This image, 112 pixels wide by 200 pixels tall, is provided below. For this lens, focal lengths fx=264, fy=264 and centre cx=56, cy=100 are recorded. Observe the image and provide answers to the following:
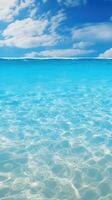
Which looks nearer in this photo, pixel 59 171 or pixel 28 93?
pixel 59 171

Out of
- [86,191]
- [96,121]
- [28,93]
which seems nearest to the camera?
[86,191]

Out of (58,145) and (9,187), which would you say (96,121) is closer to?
(58,145)

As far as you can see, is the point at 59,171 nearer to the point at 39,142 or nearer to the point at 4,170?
the point at 4,170

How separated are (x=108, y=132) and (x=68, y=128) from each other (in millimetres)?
1298

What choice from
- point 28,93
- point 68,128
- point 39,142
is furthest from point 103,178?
point 28,93

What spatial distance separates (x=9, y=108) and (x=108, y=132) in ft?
15.5

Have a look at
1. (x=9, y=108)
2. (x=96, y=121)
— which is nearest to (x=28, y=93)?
(x=9, y=108)

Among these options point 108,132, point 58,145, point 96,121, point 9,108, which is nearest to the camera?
point 58,145

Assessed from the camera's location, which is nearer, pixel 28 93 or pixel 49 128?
pixel 49 128

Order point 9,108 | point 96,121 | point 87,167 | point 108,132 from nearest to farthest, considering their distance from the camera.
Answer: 1. point 87,167
2. point 108,132
3. point 96,121
4. point 9,108

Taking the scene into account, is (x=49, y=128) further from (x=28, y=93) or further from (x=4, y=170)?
(x=28, y=93)

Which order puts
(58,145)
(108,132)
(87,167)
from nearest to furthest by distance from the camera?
(87,167)
(58,145)
(108,132)

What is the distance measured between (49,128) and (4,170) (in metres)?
3.02

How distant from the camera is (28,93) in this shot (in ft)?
50.1
